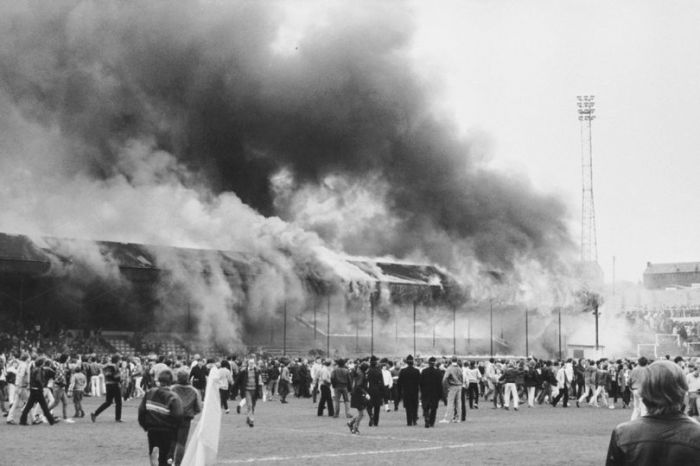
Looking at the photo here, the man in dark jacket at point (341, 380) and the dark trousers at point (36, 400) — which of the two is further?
the man in dark jacket at point (341, 380)

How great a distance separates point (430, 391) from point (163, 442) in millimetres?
14252

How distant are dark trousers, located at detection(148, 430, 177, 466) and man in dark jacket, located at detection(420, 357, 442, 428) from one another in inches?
536

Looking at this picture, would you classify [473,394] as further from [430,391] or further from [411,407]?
[430,391]

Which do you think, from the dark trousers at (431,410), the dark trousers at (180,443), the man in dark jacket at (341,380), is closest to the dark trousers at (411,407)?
the dark trousers at (431,410)

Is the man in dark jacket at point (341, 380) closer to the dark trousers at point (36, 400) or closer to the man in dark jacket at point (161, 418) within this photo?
the dark trousers at point (36, 400)

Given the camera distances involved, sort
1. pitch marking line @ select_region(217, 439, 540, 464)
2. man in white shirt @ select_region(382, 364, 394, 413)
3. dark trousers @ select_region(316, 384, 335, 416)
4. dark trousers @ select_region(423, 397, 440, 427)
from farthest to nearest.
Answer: man in white shirt @ select_region(382, 364, 394, 413) < dark trousers @ select_region(316, 384, 335, 416) < dark trousers @ select_region(423, 397, 440, 427) < pitch marking line @ select_region(217, 439, 540, 464)

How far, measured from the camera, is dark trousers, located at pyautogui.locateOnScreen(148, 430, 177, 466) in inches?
413

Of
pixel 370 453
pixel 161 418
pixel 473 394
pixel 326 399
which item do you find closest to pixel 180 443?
pixel 161 418

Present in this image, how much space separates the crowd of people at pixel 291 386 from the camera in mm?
10656

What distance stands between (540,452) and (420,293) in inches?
2066

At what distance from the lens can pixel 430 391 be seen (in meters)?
24.1

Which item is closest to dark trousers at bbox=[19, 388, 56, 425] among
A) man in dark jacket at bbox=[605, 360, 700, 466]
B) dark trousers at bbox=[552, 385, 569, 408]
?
man in dark jacket at bbox=[605, 360, 700, 466]

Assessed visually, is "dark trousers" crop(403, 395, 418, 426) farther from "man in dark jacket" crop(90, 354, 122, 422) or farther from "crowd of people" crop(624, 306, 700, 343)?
"crowd of people" crop(624, 306, 700, 343)

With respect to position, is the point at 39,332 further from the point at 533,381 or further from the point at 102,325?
the point at 533,381
